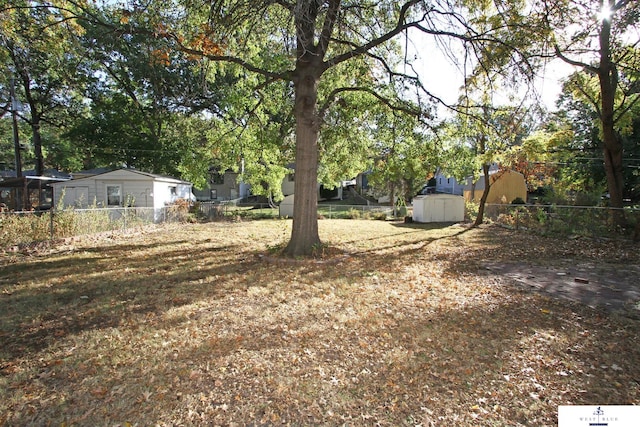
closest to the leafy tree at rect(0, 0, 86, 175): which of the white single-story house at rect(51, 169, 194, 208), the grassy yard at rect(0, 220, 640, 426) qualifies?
the white single-story house at rect(51, 169, 194, 208)

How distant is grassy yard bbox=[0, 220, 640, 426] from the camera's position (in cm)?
247

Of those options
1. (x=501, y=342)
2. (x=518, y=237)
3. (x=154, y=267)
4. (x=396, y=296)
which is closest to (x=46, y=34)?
(x=154, y=267)

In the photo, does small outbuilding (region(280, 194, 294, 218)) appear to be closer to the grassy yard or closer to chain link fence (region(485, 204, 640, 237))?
chain link fence (region(485, 204, 640, 237))

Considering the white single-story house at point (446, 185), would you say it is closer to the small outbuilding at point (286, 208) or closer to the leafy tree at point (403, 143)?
the small outbuilding at point (286, 208)

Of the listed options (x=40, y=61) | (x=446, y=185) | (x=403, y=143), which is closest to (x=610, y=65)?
(x=403, y=143)

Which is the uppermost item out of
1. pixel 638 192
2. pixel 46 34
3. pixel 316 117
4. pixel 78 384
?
pixel 46 34

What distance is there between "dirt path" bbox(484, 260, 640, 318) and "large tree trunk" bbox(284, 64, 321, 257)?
421 cm

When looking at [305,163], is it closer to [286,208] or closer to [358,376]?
[358,376]

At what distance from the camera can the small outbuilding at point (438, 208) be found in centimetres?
2094

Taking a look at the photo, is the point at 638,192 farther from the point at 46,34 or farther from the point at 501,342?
the point at 46,34

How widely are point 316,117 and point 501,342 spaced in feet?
20.5

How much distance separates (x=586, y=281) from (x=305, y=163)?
Answer: 6139mm

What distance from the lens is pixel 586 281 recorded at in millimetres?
6008

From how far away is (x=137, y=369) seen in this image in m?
2.96
